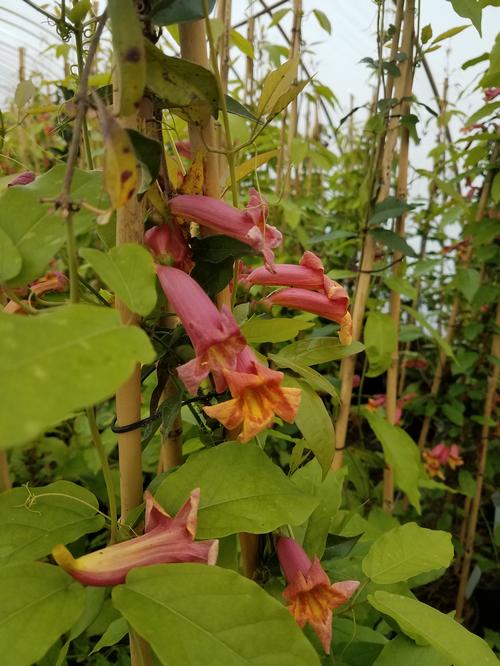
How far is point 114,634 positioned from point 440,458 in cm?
139

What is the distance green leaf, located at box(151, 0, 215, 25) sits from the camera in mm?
397

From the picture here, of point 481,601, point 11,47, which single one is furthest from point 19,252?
point 11,47

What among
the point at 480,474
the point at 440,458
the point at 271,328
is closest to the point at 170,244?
the point at 271,328

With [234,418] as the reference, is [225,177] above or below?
above

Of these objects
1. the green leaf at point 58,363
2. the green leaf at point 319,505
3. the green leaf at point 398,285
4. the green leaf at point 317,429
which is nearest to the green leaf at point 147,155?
the green leaf at point 58,363

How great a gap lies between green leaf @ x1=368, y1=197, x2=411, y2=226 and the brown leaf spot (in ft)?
2.58

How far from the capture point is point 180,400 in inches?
19.6

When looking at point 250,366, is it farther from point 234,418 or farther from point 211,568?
point 211,568

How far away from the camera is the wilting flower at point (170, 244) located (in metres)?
0.46

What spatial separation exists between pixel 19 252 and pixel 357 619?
680 mm

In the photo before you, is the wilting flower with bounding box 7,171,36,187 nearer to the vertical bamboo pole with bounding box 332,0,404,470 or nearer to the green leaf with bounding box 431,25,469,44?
the vertical bamboo pole with bounding box 332,0,404,470

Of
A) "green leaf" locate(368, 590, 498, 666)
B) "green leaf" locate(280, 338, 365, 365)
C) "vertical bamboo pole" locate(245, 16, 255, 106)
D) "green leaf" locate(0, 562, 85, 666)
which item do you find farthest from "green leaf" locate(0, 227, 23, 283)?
"vertical bamboo pole" locate(245, 16, 255, 106)

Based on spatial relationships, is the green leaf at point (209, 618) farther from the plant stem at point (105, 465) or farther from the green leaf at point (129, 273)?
the green leaf at point (129, 273)

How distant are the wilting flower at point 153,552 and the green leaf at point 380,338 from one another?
30.1 inches
